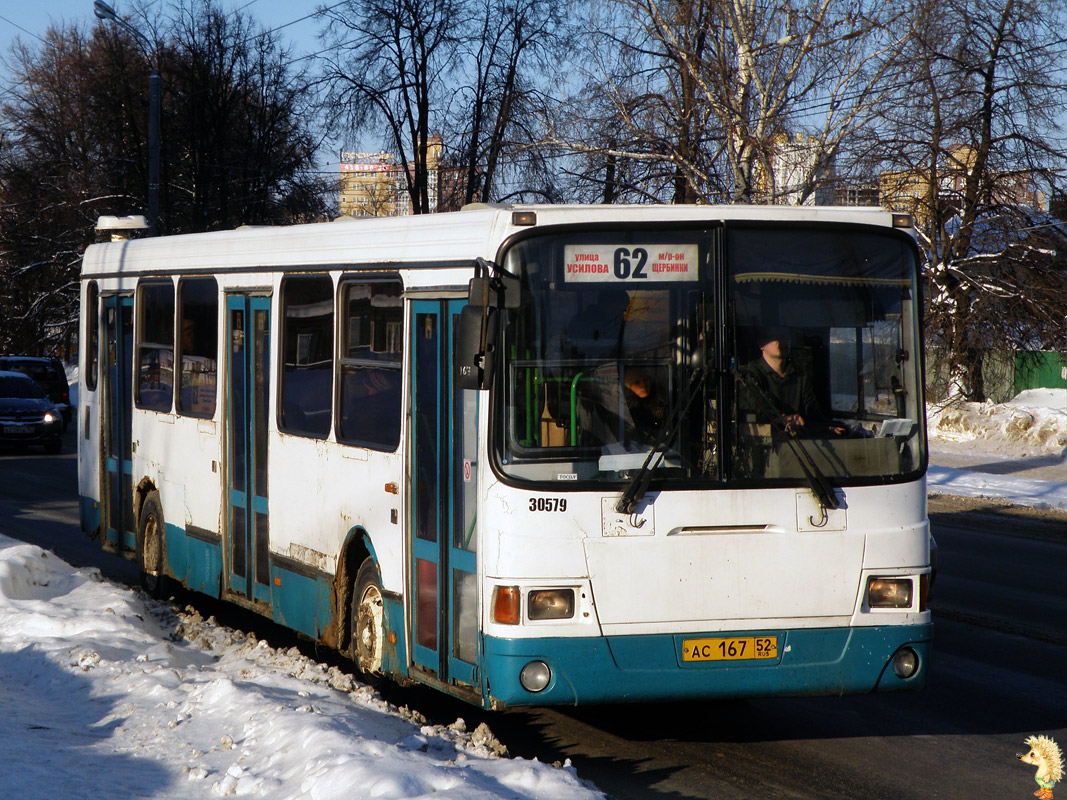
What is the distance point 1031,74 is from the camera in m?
26.7

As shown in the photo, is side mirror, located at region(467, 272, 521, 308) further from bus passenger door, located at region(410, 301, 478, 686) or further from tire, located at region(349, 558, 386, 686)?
tire, located at region(349, 558, 386, 686)

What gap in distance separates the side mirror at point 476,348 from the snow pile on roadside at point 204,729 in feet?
5.38

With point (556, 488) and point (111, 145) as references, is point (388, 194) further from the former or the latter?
point (556, 488)

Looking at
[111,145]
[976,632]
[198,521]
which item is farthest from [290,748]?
[111,145]

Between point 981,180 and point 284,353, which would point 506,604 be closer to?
point 284,353

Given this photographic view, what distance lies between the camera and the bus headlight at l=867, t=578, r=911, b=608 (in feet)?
20.9

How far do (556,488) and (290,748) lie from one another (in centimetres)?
163

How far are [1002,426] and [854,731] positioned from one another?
856 inches

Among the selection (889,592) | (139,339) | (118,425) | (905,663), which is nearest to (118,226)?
(139,339)

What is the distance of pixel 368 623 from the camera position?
7.67 m

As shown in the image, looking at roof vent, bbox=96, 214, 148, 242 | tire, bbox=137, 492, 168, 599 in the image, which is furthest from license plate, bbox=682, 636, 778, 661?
roof vent, bbox=96, 214, 148, 242

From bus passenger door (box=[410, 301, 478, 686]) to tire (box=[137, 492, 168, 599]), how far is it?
4603 mm

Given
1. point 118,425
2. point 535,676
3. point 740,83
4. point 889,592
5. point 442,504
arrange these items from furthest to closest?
point 740,83, point 118,425, point 442,504, point 889,592, point 535,676

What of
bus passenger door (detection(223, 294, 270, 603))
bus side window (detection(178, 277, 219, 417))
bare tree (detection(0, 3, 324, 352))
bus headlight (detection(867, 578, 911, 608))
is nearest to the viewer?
bus headlight (detection(867, 578, 911, 608))
